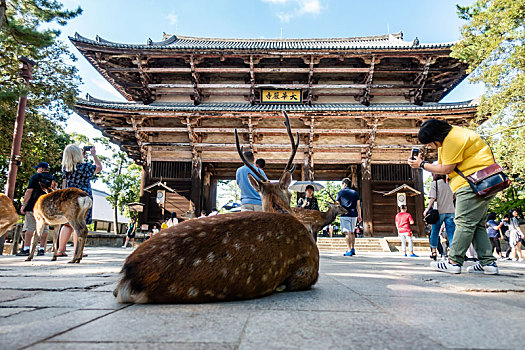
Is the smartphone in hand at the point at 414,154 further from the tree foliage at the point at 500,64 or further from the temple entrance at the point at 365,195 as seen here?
the temple entrance at the point at 365,195

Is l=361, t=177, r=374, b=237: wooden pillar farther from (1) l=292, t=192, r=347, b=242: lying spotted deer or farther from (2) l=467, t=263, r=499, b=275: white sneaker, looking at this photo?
(2) l=467, t=263, r=499, b=275: white sneaker

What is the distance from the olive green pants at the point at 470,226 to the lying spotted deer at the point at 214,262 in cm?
210

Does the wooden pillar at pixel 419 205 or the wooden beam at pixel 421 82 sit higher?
the wooden beam at pixel 421 82

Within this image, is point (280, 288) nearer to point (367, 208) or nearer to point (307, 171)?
point (307, 171)

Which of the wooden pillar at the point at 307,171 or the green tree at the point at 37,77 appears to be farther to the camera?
the wooden pillar at the point at 307,171

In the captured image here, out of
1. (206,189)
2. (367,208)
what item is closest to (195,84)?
(206,189)

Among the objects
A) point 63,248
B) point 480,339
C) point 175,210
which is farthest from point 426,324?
point 175,210

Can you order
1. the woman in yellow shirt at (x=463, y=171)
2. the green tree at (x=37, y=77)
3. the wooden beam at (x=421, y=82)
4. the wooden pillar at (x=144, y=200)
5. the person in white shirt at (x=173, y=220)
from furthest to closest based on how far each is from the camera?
the wooden pillar at (x=144, y=200) < the wooden beam at (x=421, y=82) < the person in white shirt at (x=173, y=220) < the green tree at (x=37, y=77) < the woman in yellow shirt at (x=463, y=171)

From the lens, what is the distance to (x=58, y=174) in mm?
18922

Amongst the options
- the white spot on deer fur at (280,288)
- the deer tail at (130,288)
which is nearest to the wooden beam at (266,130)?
the white spot on deer fur at (280,288)

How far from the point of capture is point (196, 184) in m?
12.9

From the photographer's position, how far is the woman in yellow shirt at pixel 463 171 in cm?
304

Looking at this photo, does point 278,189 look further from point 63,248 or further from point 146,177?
point 146,177

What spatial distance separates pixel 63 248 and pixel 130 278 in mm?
4455
